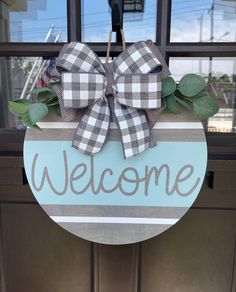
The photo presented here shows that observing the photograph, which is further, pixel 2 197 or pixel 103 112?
pixel 2 197

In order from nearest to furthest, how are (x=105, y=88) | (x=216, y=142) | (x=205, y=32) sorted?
(x=105, y=88)
(x=216, y=142)
(x=205, y=32)

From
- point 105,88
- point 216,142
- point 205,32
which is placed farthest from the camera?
point 205,32

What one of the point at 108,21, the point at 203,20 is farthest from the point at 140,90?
the point at 203,20

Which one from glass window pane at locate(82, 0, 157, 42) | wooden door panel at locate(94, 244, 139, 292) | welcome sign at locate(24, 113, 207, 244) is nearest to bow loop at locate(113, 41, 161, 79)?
welcome sign at locate(24, 113, 207, 244)

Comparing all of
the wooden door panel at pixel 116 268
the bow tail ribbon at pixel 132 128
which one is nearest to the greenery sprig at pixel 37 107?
the bow tail ribbon at pixel 132 128

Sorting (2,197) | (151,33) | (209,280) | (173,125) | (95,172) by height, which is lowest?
(209,280)

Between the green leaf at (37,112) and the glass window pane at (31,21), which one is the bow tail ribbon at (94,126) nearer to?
the green leaf at (37,112)

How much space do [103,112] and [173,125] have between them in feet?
0.53

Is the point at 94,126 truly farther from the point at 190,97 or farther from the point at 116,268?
the point at 116,268

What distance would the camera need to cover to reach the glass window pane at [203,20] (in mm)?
952

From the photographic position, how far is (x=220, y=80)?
3.96 feet

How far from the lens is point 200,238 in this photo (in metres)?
0.89

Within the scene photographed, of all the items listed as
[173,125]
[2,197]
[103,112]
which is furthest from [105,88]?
[2,197]

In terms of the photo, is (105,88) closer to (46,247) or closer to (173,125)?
(173,125)
